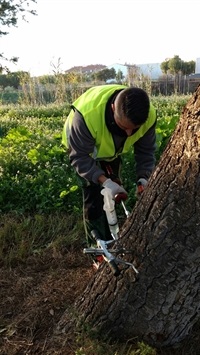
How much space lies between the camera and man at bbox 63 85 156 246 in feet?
7.97

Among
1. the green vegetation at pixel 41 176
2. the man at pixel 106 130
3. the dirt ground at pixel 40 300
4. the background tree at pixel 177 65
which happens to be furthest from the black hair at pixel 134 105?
the background tree at pixel 177 65

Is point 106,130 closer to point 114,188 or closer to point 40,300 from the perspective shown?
point 114,188

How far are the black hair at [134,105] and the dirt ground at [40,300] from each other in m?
1.08

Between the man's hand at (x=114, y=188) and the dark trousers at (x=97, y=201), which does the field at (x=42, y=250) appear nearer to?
the dark trousers at (x=97, y=201)

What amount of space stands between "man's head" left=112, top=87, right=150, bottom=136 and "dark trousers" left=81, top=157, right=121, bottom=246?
649 mm

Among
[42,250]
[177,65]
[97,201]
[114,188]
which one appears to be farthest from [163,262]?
[177,65]

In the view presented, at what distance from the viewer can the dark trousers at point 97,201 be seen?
10.0 ft

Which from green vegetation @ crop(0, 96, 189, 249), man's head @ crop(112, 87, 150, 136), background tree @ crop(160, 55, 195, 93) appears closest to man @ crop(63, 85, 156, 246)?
man's head @ crop(112, 87, 150, 136)

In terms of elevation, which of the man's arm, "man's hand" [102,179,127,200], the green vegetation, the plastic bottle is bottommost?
the green vegetation

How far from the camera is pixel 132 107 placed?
2.38 m

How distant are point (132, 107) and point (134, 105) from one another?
15mm

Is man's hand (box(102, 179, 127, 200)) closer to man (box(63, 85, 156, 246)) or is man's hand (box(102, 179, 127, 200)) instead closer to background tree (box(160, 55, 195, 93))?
man (box(63, 85, 156, 246))

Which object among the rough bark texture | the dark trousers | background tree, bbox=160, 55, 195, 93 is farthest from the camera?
background tree, bbox=160, 55, 195, 93

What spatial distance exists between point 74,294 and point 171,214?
1.04 meters
